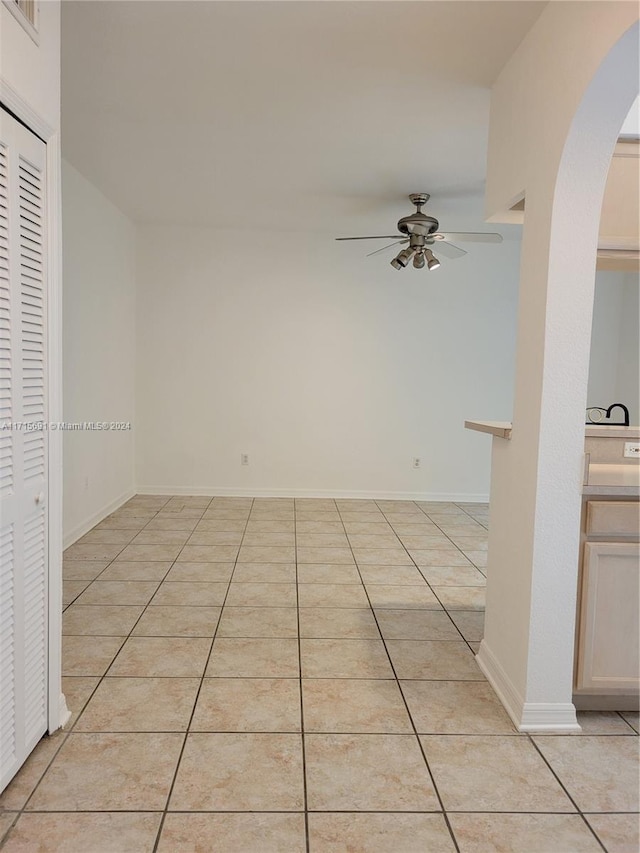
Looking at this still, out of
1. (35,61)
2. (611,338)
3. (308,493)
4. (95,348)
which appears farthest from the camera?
(308,493)

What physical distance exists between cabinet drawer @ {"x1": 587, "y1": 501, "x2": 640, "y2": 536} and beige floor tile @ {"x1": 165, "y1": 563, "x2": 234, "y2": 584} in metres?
2.18

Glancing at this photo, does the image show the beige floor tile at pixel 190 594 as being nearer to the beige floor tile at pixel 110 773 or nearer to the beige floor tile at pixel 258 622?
the beige floor tile at pixel 258 622

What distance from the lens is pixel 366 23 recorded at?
2193mm

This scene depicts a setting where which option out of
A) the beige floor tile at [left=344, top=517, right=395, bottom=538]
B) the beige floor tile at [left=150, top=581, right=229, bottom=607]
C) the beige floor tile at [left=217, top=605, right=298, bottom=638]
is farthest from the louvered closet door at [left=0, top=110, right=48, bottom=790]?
the beige floor tile at [left=344, top=517, right=395, bottom=538]

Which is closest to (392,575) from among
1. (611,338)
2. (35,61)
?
(35,61)

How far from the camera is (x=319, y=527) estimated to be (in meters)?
4.87

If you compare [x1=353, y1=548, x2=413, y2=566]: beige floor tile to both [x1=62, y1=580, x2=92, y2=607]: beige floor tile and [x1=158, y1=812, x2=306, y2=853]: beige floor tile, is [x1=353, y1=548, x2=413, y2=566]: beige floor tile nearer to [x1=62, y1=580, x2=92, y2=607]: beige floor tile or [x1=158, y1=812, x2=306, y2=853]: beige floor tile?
[x1=62, y1=580, x2=92, y2=607]: beige floor tile

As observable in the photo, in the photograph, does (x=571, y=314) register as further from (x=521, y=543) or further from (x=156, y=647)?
(x=156, y=647)

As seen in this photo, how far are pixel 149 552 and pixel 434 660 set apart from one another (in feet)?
7.36

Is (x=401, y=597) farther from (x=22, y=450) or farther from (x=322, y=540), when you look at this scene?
(x=22, y=450)

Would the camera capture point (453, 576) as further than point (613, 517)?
Yes

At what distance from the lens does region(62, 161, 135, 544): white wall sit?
4.08 meters

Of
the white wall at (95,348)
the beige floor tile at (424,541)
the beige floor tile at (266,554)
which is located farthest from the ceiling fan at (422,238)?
the beige floor tile at (266,554)

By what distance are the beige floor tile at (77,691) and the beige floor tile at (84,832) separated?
0.46m
